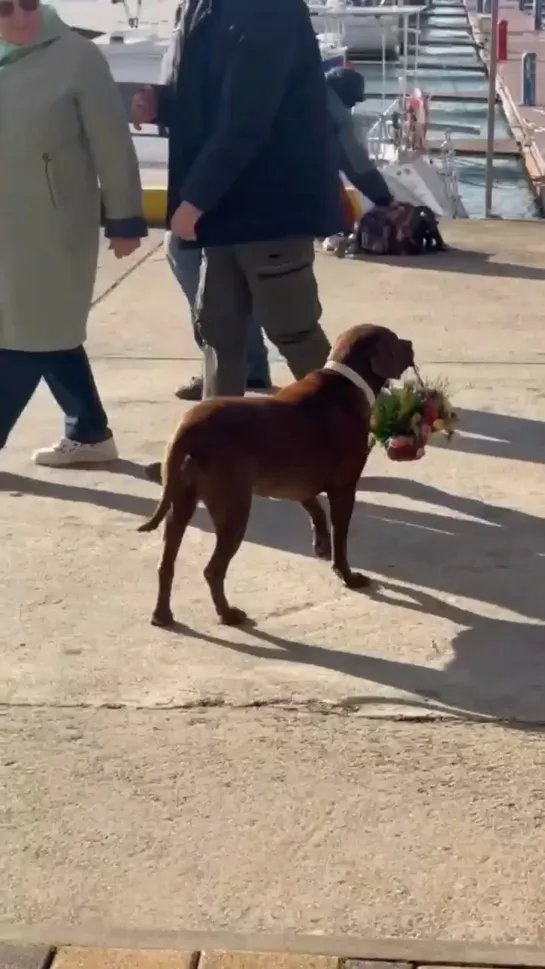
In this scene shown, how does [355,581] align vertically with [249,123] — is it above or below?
below

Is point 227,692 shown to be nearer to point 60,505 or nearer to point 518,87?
point 60,505

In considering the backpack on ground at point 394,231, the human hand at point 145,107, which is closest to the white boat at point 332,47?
the backpack on ground at point 394,231

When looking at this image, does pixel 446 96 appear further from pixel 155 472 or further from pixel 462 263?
pixel 155 472

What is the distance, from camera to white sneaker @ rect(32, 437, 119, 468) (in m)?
5.44

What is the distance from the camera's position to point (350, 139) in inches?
327

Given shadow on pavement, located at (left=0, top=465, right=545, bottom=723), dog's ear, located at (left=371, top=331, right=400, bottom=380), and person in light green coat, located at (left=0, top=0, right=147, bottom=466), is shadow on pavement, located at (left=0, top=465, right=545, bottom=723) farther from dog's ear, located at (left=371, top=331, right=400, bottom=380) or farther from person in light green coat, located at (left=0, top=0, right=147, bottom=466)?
dog's ear, located at (left=371, top=331, right=400, bottom=380)

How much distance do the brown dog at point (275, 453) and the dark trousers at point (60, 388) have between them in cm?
130

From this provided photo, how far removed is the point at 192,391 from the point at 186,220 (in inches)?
70.5

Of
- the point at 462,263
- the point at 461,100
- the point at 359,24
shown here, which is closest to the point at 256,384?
the point at 462,263

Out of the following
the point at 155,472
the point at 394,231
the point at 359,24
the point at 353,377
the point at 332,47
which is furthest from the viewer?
the point at 359,24

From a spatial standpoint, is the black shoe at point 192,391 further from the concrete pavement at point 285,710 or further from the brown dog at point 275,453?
the brown dog at point 275,453

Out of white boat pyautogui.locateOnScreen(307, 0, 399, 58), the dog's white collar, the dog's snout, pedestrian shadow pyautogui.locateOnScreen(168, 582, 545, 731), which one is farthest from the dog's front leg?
white boat pyautogui.locateOnScreen(307, 0, 399, 58)

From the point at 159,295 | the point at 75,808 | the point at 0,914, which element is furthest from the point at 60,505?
the point at 159,295

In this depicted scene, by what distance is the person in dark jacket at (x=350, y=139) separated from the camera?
8297 mm
